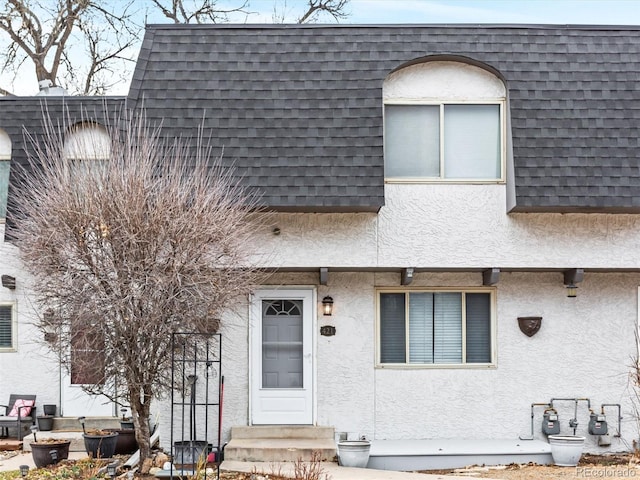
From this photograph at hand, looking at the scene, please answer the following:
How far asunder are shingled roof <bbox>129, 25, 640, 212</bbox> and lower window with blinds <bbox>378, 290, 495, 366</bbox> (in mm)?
1756

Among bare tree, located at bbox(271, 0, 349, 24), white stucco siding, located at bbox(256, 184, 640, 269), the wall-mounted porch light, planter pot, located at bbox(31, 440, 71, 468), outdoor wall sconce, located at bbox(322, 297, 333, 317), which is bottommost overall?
planter pot, located at bbox(31, 440, 71, 468)

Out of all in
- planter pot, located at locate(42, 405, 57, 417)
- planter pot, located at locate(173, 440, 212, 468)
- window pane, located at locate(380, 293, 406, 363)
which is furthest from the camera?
planter pot, located at locate(42, 405, 57, 417)

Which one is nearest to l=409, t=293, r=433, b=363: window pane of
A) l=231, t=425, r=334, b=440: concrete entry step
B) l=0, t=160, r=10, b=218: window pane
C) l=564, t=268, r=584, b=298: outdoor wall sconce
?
l=231, t=425, r=334, b=440: concrete entry step

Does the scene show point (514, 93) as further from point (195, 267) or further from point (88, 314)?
point (88, 314)

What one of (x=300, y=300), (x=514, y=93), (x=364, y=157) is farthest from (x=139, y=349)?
(x=514, y=93)

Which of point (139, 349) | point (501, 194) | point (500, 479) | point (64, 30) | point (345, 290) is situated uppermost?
point (64, 30)

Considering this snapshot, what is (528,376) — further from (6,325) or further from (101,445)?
(6,325)

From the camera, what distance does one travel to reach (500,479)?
10867mm

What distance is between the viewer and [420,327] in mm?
13211

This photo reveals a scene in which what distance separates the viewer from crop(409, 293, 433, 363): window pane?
13.1 metres

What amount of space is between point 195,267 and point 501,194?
16.0ft

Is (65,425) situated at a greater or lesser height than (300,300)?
lesser

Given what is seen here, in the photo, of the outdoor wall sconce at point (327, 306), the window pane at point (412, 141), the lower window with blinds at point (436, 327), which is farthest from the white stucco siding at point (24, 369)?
the window pane at point (412, 141)

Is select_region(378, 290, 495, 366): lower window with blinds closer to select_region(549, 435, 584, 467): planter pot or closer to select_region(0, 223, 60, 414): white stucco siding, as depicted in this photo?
Result: select_region(549, 435, 584, 467): planter pot
